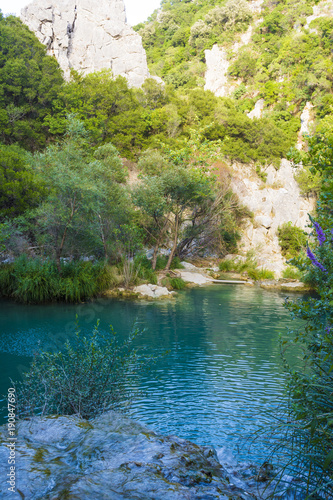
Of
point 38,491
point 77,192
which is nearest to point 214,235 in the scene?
point 77,192

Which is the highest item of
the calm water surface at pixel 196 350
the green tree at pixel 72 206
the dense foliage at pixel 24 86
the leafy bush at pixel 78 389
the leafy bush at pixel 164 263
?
the dense foliage at pixel 24 86

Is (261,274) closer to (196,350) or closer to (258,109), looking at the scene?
(196,350)

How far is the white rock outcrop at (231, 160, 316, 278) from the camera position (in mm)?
26844

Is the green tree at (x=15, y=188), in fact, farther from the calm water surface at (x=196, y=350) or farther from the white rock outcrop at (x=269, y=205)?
the white rock outcrop at (x=269, y=205)

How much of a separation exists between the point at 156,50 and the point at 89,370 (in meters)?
55.3

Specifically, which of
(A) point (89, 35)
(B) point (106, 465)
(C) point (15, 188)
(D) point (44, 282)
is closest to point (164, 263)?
(D) point (44, 282)

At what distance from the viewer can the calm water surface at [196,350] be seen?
16.5 feet

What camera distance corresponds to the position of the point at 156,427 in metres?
4.77

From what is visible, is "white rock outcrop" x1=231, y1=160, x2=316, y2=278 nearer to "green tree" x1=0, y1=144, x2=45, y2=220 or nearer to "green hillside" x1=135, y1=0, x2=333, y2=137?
"green hillside" x1=135, y1=0, x2=333, y2=137

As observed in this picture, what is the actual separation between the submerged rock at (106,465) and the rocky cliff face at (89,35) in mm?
35107

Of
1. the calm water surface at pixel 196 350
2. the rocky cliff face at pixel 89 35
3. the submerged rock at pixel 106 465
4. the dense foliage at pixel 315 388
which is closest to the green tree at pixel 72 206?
the calm water surface at pixel 196 350

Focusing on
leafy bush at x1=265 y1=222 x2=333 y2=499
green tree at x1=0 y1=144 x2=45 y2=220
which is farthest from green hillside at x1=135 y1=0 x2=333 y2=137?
leafy bush at x1=265 y1=222 x2=333 y2=499

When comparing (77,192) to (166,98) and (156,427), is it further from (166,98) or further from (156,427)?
(166,98)

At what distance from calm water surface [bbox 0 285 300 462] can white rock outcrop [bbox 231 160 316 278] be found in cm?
1153
